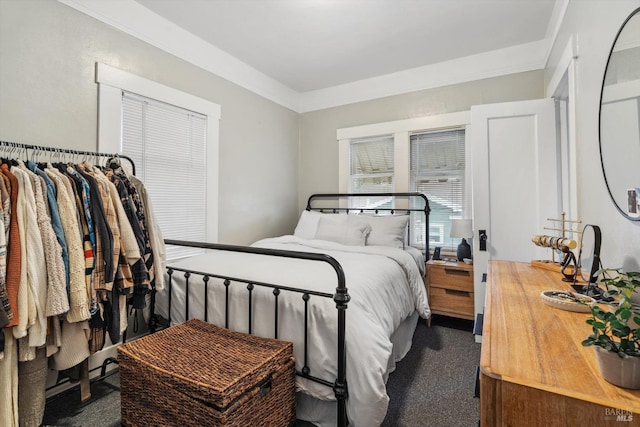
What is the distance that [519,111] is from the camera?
104 inches

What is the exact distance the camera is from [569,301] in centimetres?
106

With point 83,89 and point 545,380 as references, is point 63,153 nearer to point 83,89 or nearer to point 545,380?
point 83,89

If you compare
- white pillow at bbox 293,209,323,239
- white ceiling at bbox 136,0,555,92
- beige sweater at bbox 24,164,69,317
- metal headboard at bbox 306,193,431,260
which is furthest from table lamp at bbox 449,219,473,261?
beige sweater at bbox 24,164,69,317

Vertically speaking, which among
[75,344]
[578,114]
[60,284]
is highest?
[578,114]

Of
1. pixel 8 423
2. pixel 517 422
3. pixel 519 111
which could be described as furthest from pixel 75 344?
pixel 519 111

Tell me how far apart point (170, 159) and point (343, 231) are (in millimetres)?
1722

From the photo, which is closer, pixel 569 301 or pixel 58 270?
pixel 569 301

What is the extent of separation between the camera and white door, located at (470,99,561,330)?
2.56m

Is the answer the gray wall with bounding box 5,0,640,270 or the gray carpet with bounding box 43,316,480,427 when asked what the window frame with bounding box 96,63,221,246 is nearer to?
the gray wall with bounding box 5,0,640,270

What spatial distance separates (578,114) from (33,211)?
9.27 ft

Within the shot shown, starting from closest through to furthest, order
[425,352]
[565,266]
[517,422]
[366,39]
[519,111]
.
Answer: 1. [517,422]
2. [565,266]
3. [425,352]
4. [519,111]
5. [366,39]

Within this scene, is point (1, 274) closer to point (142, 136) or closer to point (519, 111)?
point (142, 136)

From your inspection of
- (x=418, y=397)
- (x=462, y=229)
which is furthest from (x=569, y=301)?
(x=462, y=229)

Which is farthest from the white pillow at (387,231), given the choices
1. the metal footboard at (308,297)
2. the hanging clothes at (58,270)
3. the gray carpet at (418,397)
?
the hanging clothes at (58,270)
